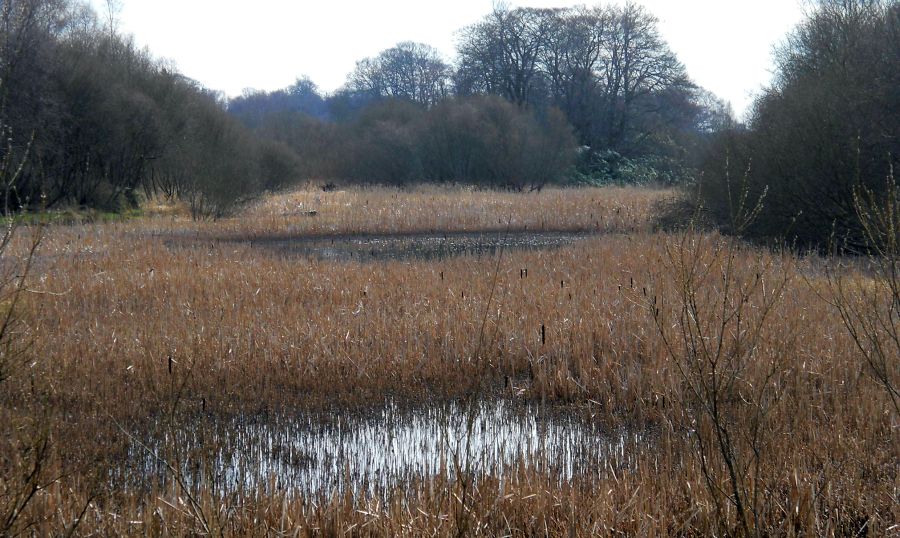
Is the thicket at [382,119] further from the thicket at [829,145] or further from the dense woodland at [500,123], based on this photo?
the thicket at [829,145]

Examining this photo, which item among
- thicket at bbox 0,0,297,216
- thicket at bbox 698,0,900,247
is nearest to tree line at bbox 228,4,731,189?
thicket at bbox 0,0,297,216

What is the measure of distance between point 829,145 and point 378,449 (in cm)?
1161

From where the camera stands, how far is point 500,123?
41.2 m

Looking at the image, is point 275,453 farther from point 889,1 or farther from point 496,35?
point 496,35

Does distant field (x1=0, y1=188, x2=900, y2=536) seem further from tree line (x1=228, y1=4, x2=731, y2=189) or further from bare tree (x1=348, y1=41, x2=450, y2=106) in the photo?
bare tree (x1=348, y1=41, x2=450, y2=106)

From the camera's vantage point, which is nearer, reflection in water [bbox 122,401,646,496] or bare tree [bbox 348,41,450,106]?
reflection in water [bbox 122,401,646,496]

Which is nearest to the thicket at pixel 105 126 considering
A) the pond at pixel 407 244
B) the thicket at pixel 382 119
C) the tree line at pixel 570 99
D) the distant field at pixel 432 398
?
the thicket at pixel 382 119

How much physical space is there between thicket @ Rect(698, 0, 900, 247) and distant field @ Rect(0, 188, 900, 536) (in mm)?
2493

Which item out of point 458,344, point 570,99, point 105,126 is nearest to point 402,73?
point 570,99

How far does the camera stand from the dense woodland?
46.1 ft

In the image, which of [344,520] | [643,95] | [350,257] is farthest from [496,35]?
[344,520]

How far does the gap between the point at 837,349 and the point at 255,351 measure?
5.23 meters

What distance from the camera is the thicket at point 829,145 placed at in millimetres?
13219

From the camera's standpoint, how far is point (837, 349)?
22.6ft
